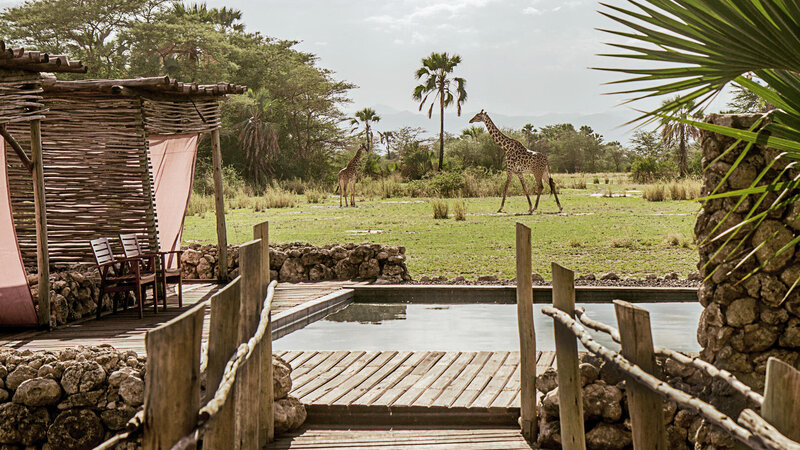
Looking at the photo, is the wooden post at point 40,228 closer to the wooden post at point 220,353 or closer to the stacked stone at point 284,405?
the stacked stone at point 284,405

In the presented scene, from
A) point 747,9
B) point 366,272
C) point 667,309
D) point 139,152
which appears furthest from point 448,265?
point 747,9

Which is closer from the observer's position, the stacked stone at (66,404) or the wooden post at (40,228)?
the stacked stone at (66,404)

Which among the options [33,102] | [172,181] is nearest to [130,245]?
[172,181]

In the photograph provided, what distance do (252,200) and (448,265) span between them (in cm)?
1254

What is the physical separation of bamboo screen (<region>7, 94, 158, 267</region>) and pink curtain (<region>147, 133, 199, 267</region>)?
91cm

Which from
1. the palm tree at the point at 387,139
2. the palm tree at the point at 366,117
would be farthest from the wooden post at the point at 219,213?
the palm tree at the point at 387,139

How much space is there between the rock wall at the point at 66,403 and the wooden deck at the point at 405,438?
0.20 m

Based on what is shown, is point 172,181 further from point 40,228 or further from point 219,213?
point 40,228

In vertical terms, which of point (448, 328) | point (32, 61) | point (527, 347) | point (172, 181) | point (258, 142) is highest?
point (258, 142)

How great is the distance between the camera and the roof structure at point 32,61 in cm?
553

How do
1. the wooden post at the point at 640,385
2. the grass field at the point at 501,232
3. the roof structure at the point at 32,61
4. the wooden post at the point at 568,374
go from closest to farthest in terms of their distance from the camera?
the wooden post at the point at 640,385 → the wooden post at the point at 568,374 → the roof structure at the point at 32,61 → the grass field at the point at 501,232

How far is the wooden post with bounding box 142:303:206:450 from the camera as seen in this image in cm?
167

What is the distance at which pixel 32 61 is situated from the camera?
5.68 m

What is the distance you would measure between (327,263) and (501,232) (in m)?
4.56
